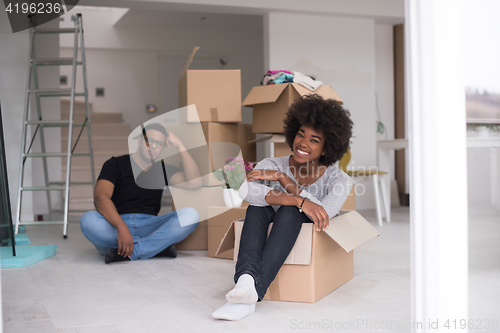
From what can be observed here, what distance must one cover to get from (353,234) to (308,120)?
52 cm

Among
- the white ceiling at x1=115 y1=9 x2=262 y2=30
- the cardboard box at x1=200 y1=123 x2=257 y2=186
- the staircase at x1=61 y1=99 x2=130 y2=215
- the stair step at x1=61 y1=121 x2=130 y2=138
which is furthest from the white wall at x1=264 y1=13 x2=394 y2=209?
the stair step at x1=61 y1=121 x2=130 y2=138

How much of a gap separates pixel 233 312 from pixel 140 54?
6.28 m

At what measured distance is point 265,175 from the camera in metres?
1.91

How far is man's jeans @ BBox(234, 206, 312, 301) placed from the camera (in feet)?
5.33

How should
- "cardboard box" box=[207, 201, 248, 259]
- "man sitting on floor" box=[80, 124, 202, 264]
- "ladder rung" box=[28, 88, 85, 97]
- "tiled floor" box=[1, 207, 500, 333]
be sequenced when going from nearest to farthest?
"tiled floor" box=[1, 207, 500, 333] → "man sitting on floor" box=[80, 124, 202, 264] → "cardboard box" box=[207, 201, 248, 259] → "ladder rung" box=[28, 88, 85, 97]

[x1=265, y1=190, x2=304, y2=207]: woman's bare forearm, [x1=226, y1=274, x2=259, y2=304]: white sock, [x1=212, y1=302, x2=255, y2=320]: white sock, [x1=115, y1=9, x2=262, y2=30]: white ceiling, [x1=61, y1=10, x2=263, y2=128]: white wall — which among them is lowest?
[x1=212, y1=302, x2=255, y2=320]: white sock

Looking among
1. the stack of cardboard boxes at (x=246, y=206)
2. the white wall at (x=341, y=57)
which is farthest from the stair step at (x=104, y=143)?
the stack of cardboard boxes at (x=246, y=206)

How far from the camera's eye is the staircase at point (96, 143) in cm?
600

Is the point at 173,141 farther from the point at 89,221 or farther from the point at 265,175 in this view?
the point at 265,175

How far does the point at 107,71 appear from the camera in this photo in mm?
7141

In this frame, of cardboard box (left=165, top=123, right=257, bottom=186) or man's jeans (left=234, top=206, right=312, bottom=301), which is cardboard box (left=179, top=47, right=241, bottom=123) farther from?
man's jeans (left=234, top=206, right=312, bottom=301)

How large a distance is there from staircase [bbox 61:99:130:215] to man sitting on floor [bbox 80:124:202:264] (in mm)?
3060

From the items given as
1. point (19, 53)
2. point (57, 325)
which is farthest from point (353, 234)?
point (19, 53)

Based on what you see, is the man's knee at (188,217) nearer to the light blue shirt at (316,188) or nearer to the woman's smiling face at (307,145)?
the light blue shirt at (316,188)
